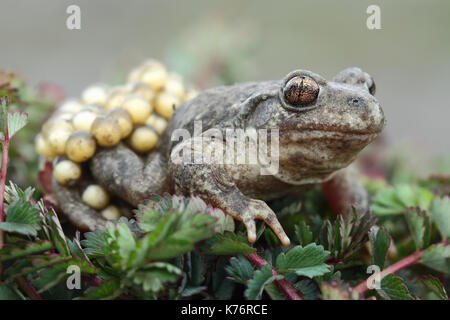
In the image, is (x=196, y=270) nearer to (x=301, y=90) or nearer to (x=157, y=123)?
(x=301, y=90)

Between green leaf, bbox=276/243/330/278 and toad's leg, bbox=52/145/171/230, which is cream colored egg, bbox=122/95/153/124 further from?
green leaf, bbox=276/243/330/278

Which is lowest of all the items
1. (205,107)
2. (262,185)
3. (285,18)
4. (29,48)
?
(262,185)

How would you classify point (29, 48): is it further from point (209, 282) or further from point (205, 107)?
point (209, 282)

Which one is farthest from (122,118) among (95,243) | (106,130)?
(95,243)

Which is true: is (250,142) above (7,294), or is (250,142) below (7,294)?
above

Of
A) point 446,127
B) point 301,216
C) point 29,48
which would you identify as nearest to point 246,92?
point 301,216

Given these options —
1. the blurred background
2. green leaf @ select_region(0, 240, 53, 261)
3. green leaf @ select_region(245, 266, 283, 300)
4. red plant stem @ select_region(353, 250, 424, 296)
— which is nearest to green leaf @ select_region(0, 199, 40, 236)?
green leaf @ select_region(0, 240, 53, 261)
